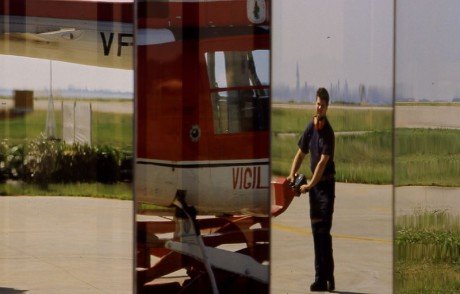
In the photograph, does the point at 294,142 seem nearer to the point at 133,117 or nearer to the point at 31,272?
the point at 133,117

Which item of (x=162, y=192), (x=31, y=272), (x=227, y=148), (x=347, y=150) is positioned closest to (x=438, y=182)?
(x=347, y=150)

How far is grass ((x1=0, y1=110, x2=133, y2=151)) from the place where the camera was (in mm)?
3818

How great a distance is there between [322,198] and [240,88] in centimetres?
56

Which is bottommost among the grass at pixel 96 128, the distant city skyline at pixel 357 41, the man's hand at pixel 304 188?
the man's hand at pixel 304 188

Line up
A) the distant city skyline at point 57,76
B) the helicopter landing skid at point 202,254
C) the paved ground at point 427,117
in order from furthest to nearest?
the paved ground at point 427,117 → the helicopter landing skid at point 202,254 → the distant city skyline at point 57,76

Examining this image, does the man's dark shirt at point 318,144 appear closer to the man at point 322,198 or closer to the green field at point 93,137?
the man at point 322,198

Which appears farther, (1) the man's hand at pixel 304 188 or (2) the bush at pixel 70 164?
(1) the man's hand at pixel 304 188

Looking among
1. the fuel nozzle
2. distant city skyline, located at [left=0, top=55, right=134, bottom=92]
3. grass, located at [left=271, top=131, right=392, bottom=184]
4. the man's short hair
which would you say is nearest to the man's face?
the man's short hair

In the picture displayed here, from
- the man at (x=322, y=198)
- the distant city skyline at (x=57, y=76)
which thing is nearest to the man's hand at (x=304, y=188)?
the man at (x=322, y=198)

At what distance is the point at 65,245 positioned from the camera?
3.89 meters

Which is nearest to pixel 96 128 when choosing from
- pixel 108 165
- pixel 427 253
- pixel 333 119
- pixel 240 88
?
pixel 108 165

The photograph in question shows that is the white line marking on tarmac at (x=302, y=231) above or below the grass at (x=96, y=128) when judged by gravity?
below

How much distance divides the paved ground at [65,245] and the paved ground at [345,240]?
626 mm

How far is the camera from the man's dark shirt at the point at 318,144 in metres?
4.02
